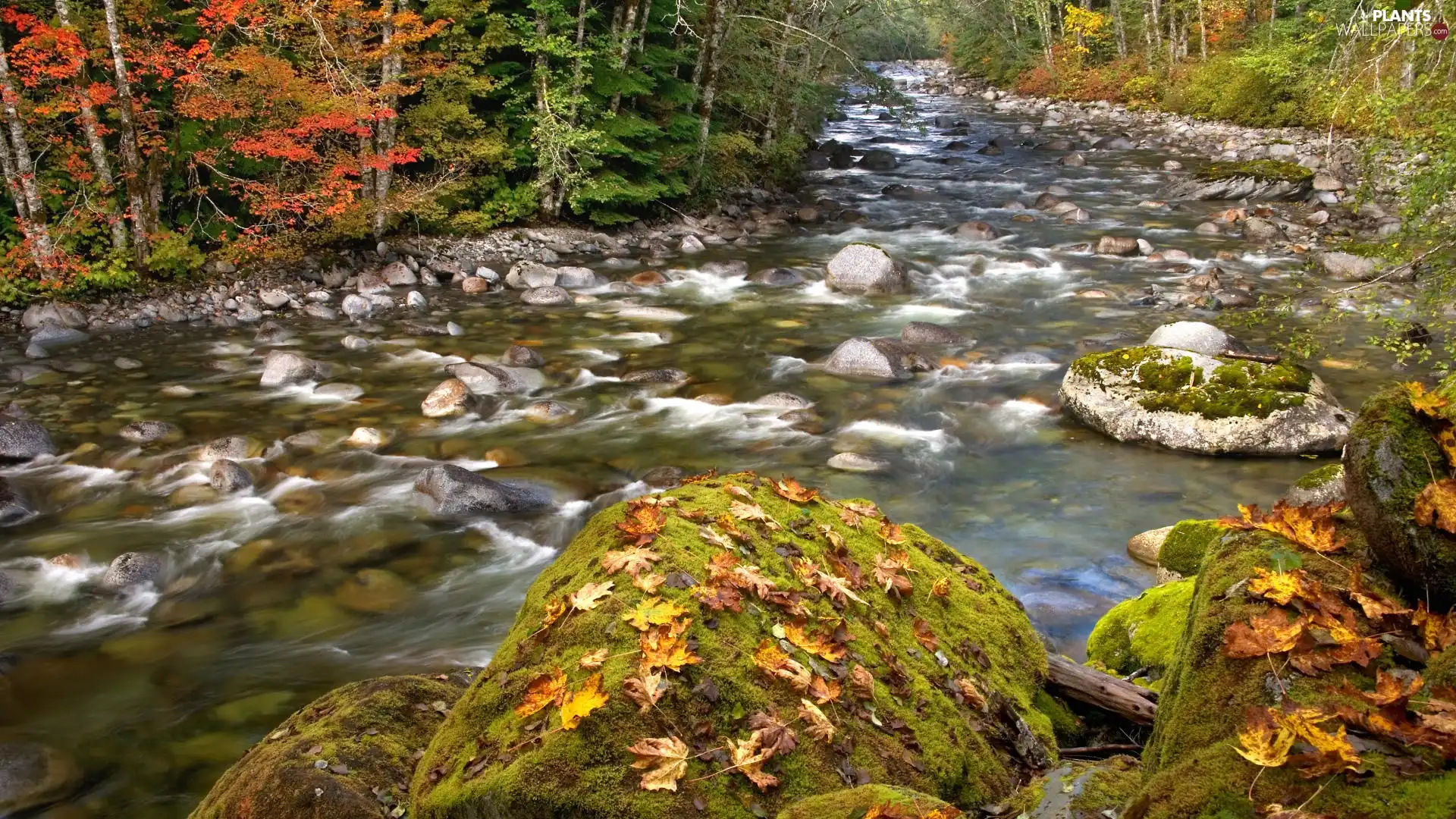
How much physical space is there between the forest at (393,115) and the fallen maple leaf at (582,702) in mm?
6623

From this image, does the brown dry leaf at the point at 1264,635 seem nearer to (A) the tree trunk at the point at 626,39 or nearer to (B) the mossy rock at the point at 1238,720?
(B) the mossy rock at the point at 1238,720

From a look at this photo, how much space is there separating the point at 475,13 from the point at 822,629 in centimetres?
1576

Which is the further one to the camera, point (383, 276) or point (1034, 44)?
point (1034, 44)

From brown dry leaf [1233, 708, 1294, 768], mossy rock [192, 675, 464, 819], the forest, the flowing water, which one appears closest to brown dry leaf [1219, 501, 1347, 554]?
brown dry leaf [1233, 708, 1294, 768]

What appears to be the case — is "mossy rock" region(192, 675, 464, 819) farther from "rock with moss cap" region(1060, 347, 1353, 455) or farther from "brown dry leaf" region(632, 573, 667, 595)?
"rock with moss cap" region(1060, 347, 1353, 455)

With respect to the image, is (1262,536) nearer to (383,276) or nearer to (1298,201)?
(383,276)

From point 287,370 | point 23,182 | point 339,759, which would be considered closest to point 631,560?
point 339,759

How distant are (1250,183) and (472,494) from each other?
20.8 m

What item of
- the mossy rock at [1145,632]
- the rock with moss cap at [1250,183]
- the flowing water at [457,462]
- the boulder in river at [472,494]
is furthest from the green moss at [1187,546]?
the rock with moss cap at [1250,183]

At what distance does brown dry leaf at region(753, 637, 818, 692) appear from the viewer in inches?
116

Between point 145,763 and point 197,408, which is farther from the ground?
point 197,408

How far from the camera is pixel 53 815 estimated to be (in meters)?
4.67

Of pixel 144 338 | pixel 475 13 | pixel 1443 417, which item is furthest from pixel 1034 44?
pixel 1443 417

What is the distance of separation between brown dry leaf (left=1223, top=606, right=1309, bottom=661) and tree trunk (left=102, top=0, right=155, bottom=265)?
46.9 feet
